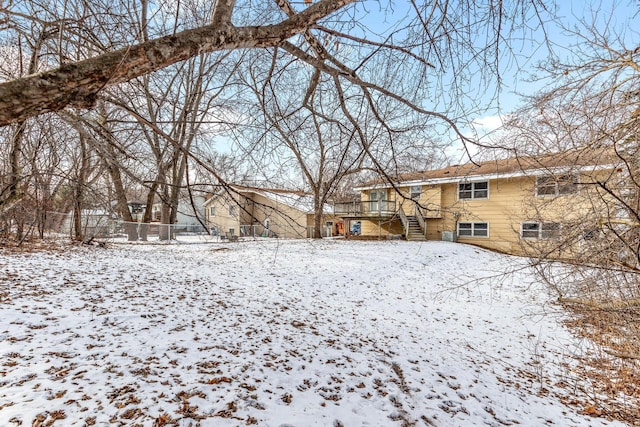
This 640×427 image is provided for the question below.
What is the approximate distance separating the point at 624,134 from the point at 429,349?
385 cm

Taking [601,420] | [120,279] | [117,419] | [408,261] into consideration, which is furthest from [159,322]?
[408,261]

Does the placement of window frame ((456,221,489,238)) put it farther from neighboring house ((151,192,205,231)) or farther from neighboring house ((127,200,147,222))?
neighboring house ((127,200,147,222))

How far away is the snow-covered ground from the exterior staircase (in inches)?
343

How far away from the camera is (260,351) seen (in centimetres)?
373

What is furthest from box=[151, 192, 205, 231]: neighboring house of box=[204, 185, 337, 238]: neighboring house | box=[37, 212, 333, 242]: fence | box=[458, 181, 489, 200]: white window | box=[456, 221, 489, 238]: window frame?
box=[456, 221, 489, 238]: window frame

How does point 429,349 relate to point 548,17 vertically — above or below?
below

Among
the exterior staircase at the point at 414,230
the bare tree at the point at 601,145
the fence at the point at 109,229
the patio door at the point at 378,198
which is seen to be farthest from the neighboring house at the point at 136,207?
the exterior staircase at the point at 414,230

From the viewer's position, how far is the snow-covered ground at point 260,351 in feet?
8.39

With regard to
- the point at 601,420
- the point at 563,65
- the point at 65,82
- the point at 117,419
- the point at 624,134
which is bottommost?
the point at 601,420

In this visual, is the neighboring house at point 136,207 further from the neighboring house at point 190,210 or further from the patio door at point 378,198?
the patio door at point 378,198

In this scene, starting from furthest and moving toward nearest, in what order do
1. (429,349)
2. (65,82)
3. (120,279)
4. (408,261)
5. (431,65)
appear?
1. (408,261)
2. (120,279)
3. (429,349)
4. (431,65)
5. (65,82)

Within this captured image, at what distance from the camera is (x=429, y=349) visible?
455 cm

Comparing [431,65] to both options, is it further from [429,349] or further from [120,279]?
[120,279]

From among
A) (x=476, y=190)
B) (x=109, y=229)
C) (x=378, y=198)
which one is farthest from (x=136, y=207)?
(x=476, y=190)
